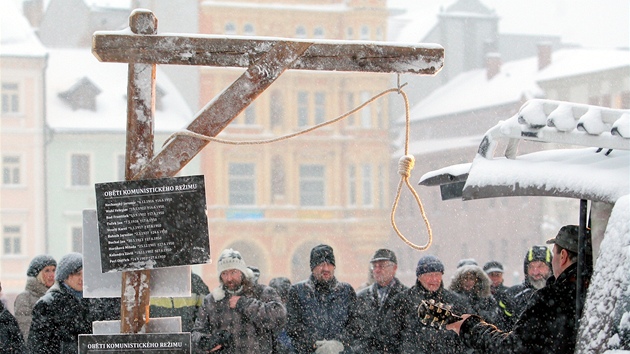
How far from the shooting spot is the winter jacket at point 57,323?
646cm

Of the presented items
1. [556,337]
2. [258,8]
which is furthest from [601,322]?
[258,8]

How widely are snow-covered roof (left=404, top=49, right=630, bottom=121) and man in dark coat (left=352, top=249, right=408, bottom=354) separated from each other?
43.7m

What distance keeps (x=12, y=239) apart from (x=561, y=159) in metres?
42.0

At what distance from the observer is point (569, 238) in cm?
425

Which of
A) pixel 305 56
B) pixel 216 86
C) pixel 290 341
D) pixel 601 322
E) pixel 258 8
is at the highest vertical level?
pixel 258 8

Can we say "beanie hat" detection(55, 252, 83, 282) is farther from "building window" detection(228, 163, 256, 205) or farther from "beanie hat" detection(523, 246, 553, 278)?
"building window" detection(228, 163, 256, 205)

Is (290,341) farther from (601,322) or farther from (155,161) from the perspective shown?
(601,322)

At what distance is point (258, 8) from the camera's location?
48469 millimetres

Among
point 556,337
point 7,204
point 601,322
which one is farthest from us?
point 7,204

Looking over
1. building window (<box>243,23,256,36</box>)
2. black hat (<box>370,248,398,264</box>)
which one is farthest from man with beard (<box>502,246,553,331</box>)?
building window (<box>243,23,256,36</box>)

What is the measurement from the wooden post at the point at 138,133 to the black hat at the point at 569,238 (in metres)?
1.97

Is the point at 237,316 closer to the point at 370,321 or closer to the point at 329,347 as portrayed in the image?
the point at 329,347

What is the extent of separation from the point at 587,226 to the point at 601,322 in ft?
3.21

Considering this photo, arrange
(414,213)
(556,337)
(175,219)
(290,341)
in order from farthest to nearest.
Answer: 1. (414,213)
2. (290,341)
3. (175,219)
4. (556,337)
